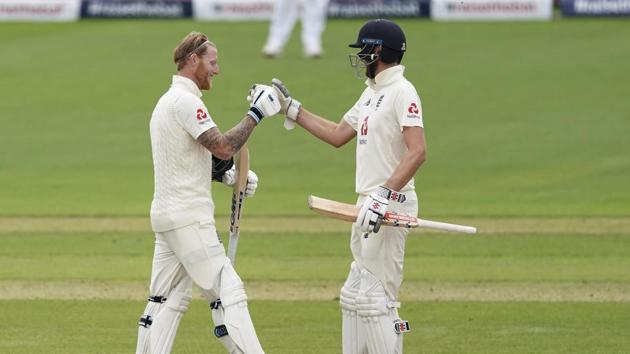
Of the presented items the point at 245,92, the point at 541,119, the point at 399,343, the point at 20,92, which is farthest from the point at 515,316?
the point at 20,92

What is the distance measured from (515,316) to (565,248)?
3.16 metres

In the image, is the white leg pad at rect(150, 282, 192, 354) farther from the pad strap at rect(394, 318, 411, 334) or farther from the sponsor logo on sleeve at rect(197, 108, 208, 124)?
the pad strap at rect(394, 318, 411, 334)

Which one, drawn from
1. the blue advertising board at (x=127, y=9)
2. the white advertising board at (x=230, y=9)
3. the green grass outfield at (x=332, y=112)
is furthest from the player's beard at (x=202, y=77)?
the blue advertising board at (x=127, y=9)

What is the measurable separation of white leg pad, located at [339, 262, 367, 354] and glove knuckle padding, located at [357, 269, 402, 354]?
0.05 m

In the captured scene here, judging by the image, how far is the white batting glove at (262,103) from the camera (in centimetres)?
857

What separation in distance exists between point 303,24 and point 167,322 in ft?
57.7

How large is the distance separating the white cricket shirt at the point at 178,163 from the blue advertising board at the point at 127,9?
76.4 ft

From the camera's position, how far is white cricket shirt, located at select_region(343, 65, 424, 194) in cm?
834

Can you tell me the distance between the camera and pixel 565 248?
46.2ft

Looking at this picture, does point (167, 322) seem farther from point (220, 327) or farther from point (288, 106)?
point (288, 106)

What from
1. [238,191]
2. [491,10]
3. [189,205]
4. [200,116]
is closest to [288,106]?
[238,191]

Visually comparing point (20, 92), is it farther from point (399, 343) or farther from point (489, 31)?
point (399, 343)

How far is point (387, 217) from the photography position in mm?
8180

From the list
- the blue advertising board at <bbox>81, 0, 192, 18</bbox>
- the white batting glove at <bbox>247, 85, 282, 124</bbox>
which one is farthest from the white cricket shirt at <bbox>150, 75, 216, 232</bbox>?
the blue advertising board at <bbox>81, 0, 192, 18</bbox>
